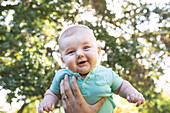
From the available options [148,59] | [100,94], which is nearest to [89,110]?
[100,94]

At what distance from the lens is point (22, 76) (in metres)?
2.98

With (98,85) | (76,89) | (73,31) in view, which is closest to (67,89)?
(76,89)

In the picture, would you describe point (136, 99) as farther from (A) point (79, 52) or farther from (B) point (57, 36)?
(B) point (57, 36)

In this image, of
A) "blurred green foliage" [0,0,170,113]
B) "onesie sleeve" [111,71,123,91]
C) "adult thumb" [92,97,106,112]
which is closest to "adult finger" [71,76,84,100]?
"adult thumb" [92,97,106,112]

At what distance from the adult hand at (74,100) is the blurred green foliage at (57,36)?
147cm

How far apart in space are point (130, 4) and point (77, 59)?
279cm

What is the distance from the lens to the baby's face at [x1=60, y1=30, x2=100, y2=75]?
4.40 feet

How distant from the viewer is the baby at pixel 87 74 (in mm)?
1351

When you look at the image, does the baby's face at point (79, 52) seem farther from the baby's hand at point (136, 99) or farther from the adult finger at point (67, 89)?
the baby's hand at point (136, 99)

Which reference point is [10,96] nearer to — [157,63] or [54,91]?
[54,91]

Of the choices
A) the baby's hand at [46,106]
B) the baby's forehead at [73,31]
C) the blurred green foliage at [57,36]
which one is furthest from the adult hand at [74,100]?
the blurred green foliage at [57,36]

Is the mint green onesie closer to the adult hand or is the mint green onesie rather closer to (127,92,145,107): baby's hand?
the adult hand

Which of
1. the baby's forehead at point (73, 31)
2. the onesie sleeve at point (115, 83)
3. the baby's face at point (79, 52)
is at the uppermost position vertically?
the baby's forehead at point (73, 31)

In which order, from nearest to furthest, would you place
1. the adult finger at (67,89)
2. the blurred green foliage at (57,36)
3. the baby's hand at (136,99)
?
the baby's hand at (136,99) → the adult finger at (67,89) → the blurred green foliage at (57,36)
